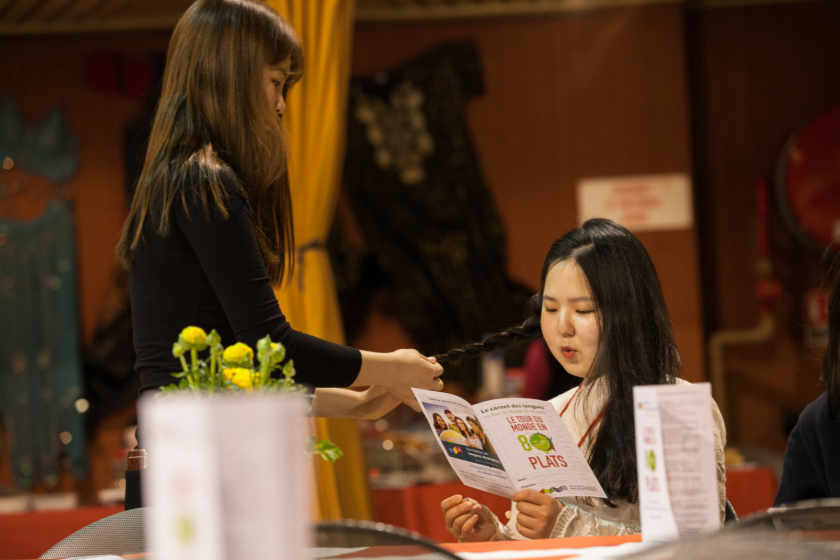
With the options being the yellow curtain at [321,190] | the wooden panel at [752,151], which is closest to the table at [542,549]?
the yellow curtain at [321,190]

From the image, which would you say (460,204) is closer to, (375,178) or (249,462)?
(375,178)

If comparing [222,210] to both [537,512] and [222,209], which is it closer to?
[222,209]

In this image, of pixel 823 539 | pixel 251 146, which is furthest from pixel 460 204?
pixel 823 539

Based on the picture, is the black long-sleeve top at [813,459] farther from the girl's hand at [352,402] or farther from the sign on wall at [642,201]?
the sign on wall at [642,201]

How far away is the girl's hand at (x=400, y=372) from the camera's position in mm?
1350

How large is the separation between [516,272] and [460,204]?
1.55 ft

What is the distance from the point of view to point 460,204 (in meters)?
4.30

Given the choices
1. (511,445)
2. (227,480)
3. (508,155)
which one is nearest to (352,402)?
(511,445)

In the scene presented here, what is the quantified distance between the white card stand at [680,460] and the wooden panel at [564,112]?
3525 millimetres

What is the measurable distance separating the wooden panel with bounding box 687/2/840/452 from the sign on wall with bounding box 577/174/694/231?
237 millimetres

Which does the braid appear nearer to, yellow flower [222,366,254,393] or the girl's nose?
the girl's nose

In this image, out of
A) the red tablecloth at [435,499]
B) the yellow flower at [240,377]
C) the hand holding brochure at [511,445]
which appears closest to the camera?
the yellow flower at [240,377]

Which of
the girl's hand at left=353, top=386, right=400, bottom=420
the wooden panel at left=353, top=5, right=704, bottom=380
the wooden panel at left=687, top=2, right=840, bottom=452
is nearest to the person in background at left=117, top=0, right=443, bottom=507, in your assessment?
the girl's hand at left=353, top=386, right=400, bottom=420

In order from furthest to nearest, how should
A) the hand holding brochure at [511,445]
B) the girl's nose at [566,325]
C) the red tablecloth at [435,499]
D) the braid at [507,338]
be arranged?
the red tablecloth at [435,499] < the braid at [507,338] < the girl's nose at [566,325] < the hand holding brochure at [511,445]
